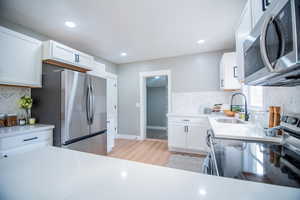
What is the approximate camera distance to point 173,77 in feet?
12.2

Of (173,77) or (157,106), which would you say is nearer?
(173,77)

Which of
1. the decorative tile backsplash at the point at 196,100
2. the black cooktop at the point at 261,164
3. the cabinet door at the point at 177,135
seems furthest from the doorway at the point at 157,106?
the black cooktop at the point at 261,164

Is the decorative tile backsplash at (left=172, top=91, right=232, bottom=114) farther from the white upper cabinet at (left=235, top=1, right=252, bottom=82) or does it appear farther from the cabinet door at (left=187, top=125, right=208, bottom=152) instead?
the white upper cabinet at (left=235, top=1, right=252, bottom=82)

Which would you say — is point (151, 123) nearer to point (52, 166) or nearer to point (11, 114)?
point (11, 114)

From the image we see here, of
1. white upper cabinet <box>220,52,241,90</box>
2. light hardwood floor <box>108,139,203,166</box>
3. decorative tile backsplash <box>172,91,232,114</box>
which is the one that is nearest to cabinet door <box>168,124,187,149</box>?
→ light hardwood floor <box>108,139,203,166</box>

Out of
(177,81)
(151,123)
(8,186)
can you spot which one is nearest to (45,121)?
(8,186)

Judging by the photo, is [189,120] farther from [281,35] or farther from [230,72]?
[281,35]

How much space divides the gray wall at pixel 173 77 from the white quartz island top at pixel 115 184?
128 inches

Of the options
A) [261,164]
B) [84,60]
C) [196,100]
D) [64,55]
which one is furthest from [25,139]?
[196,100]

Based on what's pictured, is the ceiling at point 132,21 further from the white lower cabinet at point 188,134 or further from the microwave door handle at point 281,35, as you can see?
the white lower cabinet at point 188,134

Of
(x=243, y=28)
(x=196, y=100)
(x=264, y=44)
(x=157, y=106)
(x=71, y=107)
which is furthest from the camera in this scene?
(x=157, y=106)

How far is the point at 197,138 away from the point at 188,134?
202mm

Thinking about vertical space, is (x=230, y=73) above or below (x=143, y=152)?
above

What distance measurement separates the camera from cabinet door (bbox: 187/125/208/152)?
2814mm
